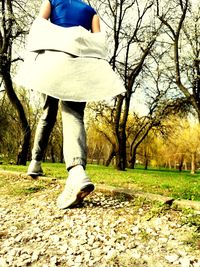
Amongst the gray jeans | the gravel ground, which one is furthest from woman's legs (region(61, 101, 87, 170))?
the gravel ground

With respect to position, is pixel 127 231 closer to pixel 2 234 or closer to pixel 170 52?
pixel 2 234

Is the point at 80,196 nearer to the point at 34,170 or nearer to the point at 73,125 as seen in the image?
the point at 73,125

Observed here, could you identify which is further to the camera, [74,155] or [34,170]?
[34,170]

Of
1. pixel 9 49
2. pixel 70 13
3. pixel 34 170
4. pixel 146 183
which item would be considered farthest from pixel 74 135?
pixel 9 49

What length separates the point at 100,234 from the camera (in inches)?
119

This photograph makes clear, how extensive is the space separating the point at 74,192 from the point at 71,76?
4.13 feet

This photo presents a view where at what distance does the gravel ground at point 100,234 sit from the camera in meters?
2.58

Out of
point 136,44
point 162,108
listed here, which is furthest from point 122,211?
point 162,108

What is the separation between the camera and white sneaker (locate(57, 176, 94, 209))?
3455 millimetres

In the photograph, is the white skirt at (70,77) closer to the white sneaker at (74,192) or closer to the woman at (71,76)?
the woman at (71,76)

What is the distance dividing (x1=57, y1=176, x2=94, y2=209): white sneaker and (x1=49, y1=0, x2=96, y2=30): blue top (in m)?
1.84

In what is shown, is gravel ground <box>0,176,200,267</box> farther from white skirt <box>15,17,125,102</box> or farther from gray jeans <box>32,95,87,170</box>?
white skirt <box>15,17,125,102</box>

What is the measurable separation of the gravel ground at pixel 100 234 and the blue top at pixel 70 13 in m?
2.15

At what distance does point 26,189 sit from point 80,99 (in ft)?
6.01
